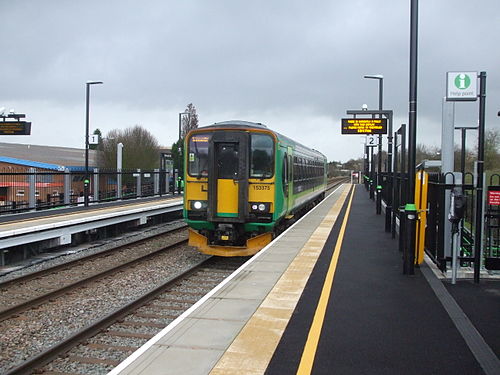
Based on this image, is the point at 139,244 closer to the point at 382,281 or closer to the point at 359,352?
the point at 382,281

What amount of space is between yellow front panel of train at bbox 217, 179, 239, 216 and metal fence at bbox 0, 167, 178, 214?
27.8 feet

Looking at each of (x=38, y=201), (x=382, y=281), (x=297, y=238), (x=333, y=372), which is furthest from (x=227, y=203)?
(x=38, y=201)

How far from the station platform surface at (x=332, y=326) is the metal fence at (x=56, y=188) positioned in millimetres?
11441

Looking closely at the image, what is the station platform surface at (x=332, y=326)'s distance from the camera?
4645mm

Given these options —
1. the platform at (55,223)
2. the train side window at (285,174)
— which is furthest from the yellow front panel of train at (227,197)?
the platform at (55,223)

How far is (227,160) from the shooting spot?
1202cm

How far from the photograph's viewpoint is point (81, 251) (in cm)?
1466

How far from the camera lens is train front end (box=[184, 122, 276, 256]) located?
38.9ft

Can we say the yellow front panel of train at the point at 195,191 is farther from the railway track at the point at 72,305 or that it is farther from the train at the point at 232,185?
the railway track at the point at 72,305

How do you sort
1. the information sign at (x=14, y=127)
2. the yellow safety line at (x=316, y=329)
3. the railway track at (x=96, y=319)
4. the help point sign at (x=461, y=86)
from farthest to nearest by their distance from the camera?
the information sign at (x=14, y=127) → the help point sign at (x=461, y=86) → the railway track at (x=96, y=319) → the yellow safety line at (x=316, y=329)

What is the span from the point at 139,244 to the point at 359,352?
11686 millimetres

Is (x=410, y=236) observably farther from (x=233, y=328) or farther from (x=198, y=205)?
(x=198, y=205)

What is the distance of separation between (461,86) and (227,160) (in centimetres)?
557

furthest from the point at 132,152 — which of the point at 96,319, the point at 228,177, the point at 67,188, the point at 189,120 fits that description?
the point at 96,319
